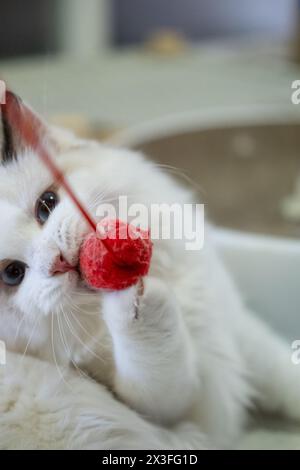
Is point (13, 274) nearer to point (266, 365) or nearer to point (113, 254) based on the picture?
point (113, 254)

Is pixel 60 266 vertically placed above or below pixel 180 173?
below

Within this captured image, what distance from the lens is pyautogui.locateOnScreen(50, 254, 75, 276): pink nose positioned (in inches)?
23.4

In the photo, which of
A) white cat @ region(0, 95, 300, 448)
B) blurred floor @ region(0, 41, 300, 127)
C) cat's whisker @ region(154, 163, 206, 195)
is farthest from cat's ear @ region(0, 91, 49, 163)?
blurred floor @ region(0, 41, 300, 127)

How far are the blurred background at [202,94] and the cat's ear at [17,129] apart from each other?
0.18 feet

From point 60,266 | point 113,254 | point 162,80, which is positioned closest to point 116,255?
point 113,254

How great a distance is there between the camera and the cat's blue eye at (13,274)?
637 mm

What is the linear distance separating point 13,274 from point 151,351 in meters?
0.15

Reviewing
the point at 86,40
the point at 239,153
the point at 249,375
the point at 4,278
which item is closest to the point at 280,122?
the point at 239,153

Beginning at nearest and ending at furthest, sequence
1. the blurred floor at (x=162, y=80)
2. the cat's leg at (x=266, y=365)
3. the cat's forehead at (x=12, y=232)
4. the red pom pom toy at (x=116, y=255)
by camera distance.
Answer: the red pom pom toy at (x=116, y=255) → the cat's forehead at (x=12, y=232) → the cat's leg at (x=266, y=365) → the blurred floor at (x=162, y=80)

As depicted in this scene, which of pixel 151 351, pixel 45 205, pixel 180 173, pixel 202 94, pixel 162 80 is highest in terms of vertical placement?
pixel 162 80

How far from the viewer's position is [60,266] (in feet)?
1.95

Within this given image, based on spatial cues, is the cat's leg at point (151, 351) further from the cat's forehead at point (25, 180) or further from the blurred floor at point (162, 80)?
the blurred floor at point (162, 80)

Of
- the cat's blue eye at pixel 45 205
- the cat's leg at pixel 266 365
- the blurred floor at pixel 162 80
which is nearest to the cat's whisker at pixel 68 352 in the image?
the cat's blue eye at pixel 45 205
